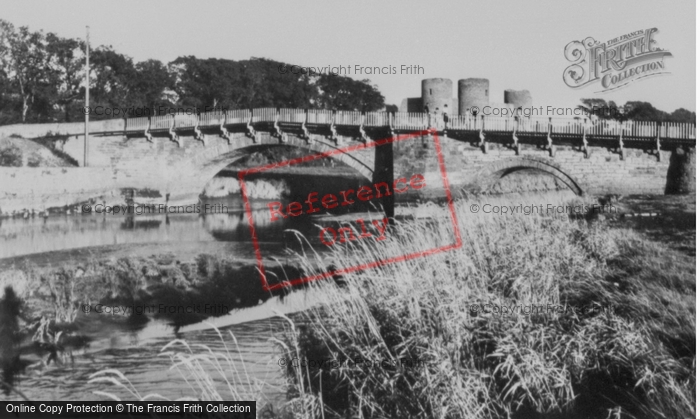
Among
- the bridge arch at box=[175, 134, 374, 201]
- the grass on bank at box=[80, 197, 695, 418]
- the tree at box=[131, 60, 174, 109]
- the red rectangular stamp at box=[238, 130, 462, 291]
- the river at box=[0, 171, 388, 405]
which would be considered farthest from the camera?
the bridge arch at box=[175, 134, 374, 201]

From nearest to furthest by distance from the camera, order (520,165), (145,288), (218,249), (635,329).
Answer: (635,329), (145,288), (218,249), (520,165)

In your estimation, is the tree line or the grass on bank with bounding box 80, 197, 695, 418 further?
the tree line

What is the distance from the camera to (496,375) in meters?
6.22

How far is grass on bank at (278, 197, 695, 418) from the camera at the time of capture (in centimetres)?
570

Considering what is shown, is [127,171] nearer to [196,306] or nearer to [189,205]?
[189,205]

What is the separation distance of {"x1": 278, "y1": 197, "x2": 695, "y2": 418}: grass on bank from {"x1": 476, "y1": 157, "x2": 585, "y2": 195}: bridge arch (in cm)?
1294

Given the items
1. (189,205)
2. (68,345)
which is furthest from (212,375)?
(189,205)

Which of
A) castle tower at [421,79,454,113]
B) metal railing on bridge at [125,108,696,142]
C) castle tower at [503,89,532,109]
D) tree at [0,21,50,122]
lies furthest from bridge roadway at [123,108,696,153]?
tree at [0,21,50,122]

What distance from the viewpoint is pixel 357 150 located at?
24203 millimetres

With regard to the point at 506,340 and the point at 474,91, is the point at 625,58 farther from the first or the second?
the point at 474,91

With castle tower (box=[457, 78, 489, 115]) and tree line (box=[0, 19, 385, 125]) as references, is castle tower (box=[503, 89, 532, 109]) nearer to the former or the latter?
castle tower (box=[457, 78, 489, 115])

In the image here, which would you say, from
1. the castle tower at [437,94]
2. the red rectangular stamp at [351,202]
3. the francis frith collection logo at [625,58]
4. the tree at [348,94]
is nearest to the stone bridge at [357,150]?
the red rectangular stamp at [351,202]

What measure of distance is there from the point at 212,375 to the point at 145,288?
5166 mm

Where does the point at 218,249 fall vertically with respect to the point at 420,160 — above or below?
below
